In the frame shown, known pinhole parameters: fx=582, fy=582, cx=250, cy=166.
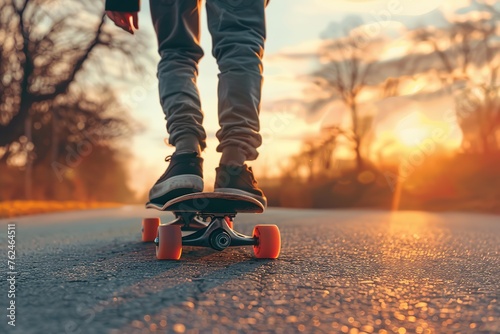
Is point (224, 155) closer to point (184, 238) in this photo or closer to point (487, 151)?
point (184, 238)

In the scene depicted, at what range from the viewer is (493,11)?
1666 centimetres

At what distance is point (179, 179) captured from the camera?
2.47 meters

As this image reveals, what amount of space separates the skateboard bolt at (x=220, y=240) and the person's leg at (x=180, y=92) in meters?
0.26

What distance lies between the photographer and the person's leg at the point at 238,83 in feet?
8.04

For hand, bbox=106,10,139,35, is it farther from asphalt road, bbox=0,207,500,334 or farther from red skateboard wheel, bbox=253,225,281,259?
red skateboard wheel, bbox=253,225,281,259

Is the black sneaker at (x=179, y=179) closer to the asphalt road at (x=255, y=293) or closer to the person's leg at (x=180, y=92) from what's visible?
the person's leg at (x=180, y=92)

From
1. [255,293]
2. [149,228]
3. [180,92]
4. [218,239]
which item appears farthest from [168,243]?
[149,228]

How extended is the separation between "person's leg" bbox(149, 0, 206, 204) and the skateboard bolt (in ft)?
0.87

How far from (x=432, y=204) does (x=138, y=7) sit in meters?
12.0

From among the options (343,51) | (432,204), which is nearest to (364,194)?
(432,204)

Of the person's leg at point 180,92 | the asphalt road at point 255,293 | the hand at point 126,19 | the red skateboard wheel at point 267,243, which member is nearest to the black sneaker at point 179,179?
the person's leg at point 180,92

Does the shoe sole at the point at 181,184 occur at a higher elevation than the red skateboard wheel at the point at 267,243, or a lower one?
higher

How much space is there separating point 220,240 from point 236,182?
0.26m

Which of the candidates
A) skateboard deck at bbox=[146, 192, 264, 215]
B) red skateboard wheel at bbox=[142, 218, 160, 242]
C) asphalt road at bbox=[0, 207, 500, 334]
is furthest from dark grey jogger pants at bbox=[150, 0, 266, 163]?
red skateboard wheel at bbox=[142, 218, 160, 242]
